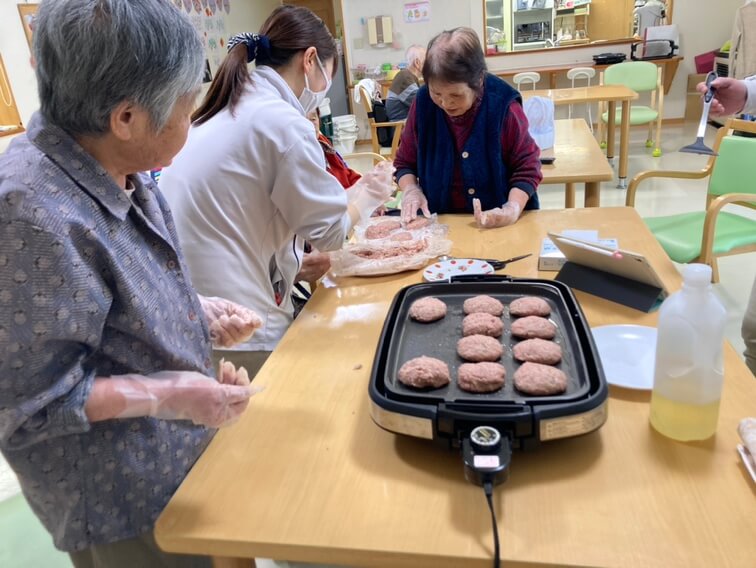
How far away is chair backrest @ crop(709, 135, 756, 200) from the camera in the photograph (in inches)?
94.2

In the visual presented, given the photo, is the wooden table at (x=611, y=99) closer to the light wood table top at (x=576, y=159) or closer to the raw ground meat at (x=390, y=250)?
the light wood table top at (x=576, y=159)

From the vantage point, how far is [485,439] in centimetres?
73

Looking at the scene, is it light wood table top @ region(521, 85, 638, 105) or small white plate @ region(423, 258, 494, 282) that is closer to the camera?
small white plate @ region(423, 258, 494, 282)

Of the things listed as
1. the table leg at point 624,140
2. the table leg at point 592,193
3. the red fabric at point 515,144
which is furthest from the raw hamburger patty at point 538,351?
the table leg at point 624,140

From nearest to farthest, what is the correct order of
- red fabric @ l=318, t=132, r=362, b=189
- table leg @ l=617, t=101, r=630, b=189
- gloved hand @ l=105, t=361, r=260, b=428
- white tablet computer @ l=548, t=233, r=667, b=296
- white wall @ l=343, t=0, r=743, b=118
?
1. gloved hand @ l=105, t=361, r=260, b=428
2. white tablet computer @ l=548, t=233, r=667, b=296
3. red fabric @ l=318, t=132, r=362, b=189
4. table leg @ l=617, t=101, r=630, b=189
5. white wall @ l=343, t=0, r=743, b=118

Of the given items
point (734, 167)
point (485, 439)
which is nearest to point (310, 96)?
point (485, 439)

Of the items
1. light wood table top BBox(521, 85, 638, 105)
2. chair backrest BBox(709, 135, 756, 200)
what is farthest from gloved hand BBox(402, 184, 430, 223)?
light wood table top BBox(521, 85, 638, 105)

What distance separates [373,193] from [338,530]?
3.68 feet

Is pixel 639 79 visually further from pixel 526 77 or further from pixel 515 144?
pixel 515 144

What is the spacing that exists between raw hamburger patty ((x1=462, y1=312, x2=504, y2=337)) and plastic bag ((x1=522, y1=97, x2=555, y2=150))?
2069 millimetres

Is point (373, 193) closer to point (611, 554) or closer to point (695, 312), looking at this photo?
point (695, 312)

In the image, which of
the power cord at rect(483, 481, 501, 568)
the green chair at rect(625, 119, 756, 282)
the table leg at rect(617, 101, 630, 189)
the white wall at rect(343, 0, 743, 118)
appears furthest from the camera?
the white wall at rect(343, 0, 743, 118)

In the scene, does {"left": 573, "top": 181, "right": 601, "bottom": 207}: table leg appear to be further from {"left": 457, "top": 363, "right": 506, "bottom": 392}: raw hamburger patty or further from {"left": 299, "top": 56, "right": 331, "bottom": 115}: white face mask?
{"left": 457, "top": 363, "right": 506, "bottom": 392}: raw hamburger patty

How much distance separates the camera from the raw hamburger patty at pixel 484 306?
1.06 m
